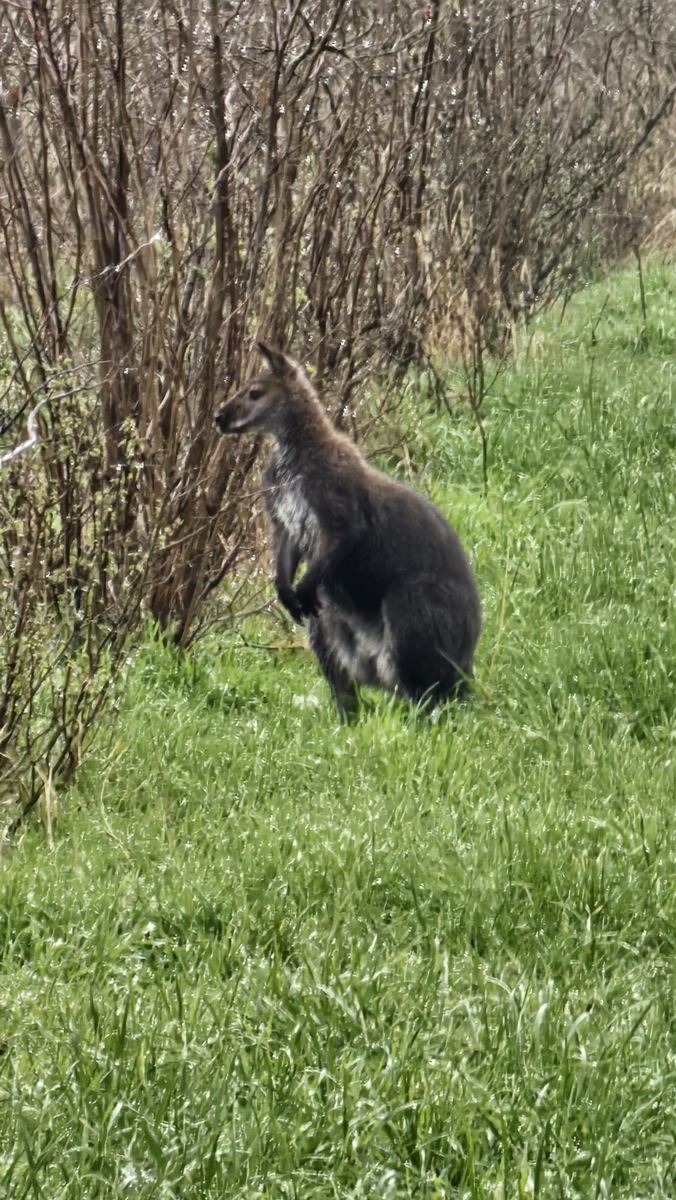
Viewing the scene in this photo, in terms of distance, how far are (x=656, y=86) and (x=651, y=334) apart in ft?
11.6

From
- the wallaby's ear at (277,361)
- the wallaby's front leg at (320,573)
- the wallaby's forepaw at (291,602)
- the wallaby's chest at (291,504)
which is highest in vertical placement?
the wallaby's ear at (277,361)

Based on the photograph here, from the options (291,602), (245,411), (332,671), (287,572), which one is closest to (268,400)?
(245,411)

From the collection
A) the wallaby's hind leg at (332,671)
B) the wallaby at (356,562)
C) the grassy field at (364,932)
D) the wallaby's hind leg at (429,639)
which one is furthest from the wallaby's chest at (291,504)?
the grassy field at (364,932)

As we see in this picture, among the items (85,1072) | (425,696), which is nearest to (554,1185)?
(85,1072)

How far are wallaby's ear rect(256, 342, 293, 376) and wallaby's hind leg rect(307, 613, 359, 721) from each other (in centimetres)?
103

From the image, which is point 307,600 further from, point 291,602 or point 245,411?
point 245,411

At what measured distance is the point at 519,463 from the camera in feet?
30.4

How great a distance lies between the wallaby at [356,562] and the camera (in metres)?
6.31

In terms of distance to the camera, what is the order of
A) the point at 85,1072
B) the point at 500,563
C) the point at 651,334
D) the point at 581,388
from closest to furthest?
the point at 85,1072 < the point at 500,563 < the point at 581,388 < the point at 651,334

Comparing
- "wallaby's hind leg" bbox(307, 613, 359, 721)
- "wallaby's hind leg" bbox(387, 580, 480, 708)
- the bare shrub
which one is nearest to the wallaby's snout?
the bare shrub

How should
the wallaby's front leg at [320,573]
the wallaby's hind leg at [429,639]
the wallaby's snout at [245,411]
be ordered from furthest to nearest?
the wallaby's snout at [245,411]
the wallaby's front leg at [320,573]
the wallaby's hind leg at [429,639]

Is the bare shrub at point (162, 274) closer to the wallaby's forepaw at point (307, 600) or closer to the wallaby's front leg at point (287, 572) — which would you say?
the wallaby's front leg at point (287, 572)

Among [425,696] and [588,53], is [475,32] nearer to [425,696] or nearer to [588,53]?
[588,53]

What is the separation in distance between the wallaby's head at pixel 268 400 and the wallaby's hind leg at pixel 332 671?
0.81m
